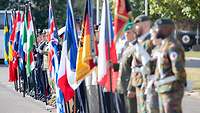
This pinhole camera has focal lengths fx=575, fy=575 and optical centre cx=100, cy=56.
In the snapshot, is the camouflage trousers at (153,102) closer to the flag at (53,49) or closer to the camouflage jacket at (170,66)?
the camouflage jacket at (170,66)

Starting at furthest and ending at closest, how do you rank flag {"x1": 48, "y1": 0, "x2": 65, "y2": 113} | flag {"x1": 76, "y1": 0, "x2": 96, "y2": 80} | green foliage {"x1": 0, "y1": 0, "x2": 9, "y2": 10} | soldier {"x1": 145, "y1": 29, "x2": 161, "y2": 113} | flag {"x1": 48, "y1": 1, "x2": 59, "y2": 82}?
green foliage {"x1": 0, "y1": 0, "x2": 9, "y2": 10} < flag {"x1": 48, "y1": 1, "x2": 59, "y2": 82} < flag {"x1": 48, "y1": 0, "x2": 65, "y2": 113} < flag {"x1": 76, "y1": 0, "x2": 96, "y2": 80} < soldier {"x1": 145, "y1": 29, "x2": 161, "y2": 113}

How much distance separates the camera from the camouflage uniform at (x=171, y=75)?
678cm

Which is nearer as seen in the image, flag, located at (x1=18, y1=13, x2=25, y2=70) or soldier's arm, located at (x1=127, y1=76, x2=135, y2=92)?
soldier's arm, located at (x1=127, y1=76, x2=135, y2=92)

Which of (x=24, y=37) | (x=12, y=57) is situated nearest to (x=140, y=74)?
(x=24, y=37)

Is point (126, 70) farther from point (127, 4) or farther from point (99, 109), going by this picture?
point (99, 109)

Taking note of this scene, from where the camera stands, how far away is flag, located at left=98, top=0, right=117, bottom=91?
9.27 meters

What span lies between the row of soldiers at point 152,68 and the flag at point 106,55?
1.86 ft

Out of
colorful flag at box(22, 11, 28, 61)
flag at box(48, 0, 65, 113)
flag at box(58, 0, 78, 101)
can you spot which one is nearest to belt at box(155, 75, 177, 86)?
flag at box(58, 0, 78, 101)

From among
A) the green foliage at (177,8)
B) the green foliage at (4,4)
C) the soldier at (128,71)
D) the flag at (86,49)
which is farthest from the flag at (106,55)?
the green foliage at (4,4)

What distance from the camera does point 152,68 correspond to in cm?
740

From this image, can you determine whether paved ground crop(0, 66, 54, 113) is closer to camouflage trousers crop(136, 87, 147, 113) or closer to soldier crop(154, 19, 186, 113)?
camouflage trousers crop(136, 87, 147, 113)

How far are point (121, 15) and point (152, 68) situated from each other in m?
2.05

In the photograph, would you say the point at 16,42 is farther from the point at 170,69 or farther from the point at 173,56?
the point at 173,56

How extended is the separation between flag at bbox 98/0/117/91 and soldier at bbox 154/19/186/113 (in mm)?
2299
